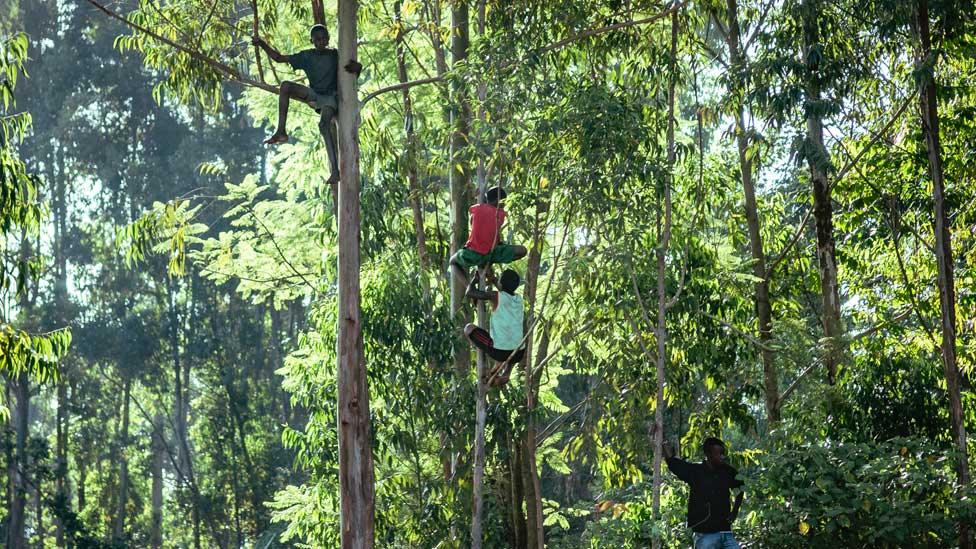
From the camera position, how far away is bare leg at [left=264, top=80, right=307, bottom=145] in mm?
8461

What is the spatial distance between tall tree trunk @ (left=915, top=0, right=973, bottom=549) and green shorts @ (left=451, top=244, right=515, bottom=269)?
332cm

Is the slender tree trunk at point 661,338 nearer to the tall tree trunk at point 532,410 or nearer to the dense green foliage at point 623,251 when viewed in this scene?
the dense green foliage at point 623,251

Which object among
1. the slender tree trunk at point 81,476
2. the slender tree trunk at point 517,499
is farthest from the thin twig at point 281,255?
the slender tree trunk at point 81,476

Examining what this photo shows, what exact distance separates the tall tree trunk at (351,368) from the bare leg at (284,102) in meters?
0.29

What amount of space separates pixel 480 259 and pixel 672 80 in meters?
2.24

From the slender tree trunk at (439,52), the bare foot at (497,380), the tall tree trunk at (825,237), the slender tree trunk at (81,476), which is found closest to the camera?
the bare foot at (497,380)

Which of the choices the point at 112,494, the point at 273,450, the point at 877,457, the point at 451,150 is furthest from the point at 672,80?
the point at 112,494

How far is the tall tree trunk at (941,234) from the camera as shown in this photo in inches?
375

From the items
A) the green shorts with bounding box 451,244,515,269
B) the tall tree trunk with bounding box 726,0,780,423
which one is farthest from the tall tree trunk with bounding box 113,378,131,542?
the green shorts with bounding box 451,244,515,269

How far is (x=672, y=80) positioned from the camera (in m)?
9.87

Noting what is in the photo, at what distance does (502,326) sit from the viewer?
9.00 metres

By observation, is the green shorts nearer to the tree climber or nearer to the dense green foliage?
the dense green foliage

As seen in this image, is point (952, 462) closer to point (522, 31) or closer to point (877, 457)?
point (877, 457)

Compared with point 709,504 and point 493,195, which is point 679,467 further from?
point 493,195
